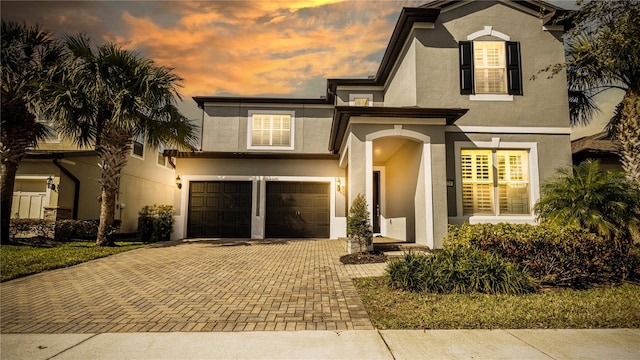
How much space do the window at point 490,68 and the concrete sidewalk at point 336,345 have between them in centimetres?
821

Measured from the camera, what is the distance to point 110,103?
10.6 meters

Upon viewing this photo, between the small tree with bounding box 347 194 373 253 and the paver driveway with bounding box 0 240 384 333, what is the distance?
82 cm

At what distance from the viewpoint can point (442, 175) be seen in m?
9.04

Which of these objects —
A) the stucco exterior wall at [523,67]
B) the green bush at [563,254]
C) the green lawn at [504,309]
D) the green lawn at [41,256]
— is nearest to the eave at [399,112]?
the stucco exterior wall at [523,67]

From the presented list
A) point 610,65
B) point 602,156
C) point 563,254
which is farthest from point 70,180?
point 602,156

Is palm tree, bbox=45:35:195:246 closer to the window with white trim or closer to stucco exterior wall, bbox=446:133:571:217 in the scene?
stucco exterior wall, bbox=446:133:571:217

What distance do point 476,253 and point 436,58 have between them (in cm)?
690

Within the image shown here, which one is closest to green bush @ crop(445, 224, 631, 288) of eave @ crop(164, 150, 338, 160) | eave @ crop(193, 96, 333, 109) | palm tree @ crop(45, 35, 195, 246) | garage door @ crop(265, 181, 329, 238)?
garage door @ crop(265, 181, 329, 238)

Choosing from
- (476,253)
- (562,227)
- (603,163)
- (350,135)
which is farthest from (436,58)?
(603,163)

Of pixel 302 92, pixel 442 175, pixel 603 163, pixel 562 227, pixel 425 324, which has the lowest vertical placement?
pixel 425 324

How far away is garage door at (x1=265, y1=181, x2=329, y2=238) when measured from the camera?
1445 cm

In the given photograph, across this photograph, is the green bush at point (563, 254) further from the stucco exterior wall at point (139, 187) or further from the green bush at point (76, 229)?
the green bush at point (76, 229)

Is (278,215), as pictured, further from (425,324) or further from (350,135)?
(425,324)

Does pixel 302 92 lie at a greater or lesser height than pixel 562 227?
greater
